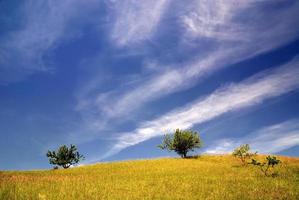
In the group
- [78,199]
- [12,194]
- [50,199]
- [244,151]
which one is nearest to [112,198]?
[78,199]

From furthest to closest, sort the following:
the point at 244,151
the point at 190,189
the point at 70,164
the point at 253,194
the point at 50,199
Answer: the point at 70,164 < the point at 244,151 < the point at 190,189 < the point at 253,194 < the point at 50,199

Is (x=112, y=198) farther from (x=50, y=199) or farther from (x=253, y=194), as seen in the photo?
(x=253, y=194)

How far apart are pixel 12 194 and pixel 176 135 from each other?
204ft

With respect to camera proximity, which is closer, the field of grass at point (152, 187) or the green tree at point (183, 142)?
the field of grass at point (152, 187)

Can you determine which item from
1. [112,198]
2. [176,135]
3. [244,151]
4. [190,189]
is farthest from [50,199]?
[176,135]

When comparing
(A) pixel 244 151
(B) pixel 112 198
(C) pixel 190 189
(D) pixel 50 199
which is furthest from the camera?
(A) pixel 244 151

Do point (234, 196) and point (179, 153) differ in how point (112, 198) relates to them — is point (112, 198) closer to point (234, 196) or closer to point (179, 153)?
point (234, 196)

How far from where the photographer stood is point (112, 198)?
50.0ft

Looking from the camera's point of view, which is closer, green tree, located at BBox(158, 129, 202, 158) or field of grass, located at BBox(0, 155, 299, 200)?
field of grass, located at BBox(0, 155, 299, 200)

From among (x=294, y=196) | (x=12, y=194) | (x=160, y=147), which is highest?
(x=160, y=147)

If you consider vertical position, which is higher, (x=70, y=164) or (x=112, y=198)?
(x=70, y=164)

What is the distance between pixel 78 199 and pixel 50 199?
121 centimetres

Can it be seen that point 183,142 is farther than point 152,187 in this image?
Yes

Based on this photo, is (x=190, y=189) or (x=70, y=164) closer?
(x=190, y=189)
